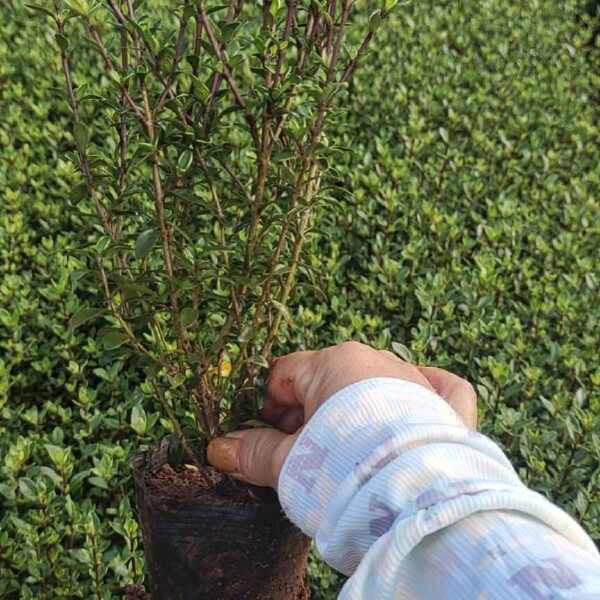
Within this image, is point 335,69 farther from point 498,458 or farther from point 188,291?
point 498,458

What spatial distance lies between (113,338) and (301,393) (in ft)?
1.20

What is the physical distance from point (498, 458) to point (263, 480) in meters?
0.43

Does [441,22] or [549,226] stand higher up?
[441,22]

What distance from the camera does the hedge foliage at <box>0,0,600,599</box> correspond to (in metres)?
2.24

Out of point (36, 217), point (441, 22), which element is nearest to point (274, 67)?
point (36, 217)

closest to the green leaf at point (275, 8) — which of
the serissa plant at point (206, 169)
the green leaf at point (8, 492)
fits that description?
the serissa plant at point (206, 169)

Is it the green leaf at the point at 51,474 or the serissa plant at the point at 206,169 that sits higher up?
the serissa plant at the point at 206,169

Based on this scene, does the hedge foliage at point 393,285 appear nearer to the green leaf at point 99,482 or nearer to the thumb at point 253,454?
the green leaf at point 99,482

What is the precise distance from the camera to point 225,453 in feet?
5.20

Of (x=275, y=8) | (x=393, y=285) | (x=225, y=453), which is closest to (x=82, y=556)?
(x=225, y=453)

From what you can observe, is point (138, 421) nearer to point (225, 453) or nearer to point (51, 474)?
point (51, 474)

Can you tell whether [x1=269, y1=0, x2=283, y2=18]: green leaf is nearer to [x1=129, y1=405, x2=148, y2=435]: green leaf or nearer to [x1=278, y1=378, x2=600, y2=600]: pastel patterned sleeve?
Result: [x1=278, y1=378, x2=600, y2=600]: pastel patterned sleeve

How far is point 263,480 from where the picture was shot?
151 centimetres

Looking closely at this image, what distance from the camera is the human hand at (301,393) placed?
142cm
